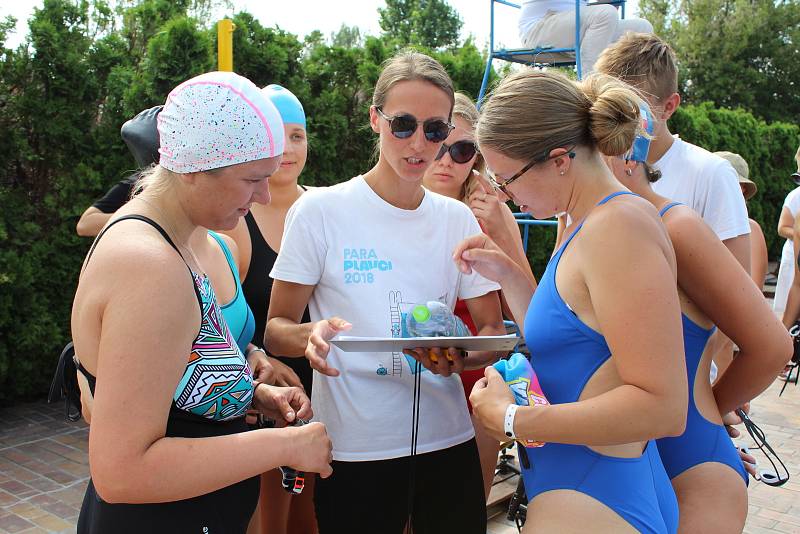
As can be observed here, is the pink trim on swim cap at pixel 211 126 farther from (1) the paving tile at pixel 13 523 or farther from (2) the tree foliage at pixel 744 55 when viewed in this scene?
(2) the tree foliage at pixel 744 55

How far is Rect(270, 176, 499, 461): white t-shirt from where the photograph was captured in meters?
2.29

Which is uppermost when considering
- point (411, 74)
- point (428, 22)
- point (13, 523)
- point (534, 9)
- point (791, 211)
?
point (428, 22)

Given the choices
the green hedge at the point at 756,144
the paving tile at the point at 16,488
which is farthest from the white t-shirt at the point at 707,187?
the green hedge at the point at 756,144

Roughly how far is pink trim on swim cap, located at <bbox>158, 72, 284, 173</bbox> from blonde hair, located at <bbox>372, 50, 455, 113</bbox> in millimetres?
921

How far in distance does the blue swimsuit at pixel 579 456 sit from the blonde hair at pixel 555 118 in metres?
0.20

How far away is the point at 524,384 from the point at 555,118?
71 centimetres

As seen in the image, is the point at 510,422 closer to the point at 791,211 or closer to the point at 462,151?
the point at 462,151

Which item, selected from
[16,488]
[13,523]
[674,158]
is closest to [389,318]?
[674,158]

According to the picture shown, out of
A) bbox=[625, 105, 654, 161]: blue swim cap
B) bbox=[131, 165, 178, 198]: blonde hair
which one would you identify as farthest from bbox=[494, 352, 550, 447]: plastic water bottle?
bbox=[131, 165, 178, 198]: blonde hair

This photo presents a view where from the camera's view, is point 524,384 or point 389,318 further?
point 389,318

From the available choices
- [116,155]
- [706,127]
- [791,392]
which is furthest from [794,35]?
[116,155]

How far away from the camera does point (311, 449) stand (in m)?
1.69

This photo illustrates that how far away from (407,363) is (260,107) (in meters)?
1.03

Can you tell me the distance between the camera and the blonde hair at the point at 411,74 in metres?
2.47
